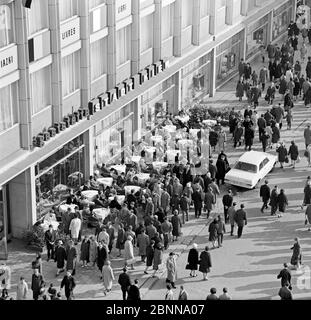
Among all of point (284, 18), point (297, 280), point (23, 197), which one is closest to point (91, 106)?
point (23, 197)

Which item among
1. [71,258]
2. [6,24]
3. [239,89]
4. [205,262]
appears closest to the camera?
[205,262]

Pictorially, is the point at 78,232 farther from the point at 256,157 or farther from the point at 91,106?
the point at 256,157

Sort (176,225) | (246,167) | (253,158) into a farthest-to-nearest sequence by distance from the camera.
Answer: (253,158) < (246,167) < (176,225)

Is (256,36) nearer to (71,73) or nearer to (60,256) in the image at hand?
(71,73)

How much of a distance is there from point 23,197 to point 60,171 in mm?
3205

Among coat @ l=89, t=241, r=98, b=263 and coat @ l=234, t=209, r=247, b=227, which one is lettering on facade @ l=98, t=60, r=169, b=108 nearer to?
coat @ l=234, t=209, r=247, b=227

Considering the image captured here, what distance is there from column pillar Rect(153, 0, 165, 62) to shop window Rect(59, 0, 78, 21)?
26.1 feet

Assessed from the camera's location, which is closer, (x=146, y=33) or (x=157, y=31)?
(x=146, y=33)

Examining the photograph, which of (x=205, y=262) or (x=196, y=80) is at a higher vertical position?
(x=205, y=262)

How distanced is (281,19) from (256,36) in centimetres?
660

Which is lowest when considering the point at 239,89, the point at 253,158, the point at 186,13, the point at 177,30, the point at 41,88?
the point at 239,89

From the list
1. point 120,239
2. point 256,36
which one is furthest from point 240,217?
point 256,36

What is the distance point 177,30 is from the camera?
4091 centimetres

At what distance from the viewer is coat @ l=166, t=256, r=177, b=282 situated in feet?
79.1
